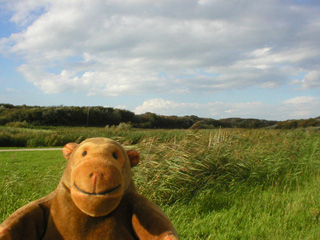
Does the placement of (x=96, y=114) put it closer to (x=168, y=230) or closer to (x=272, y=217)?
(x=272, y=217)

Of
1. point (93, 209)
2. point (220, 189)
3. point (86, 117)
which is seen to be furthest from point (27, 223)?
point (86, 117)

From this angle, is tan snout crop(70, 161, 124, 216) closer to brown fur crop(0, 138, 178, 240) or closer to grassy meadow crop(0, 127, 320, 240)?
brown fur crop(0, 138, 178, 240)

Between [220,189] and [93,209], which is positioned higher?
[93,209]

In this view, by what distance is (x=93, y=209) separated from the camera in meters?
1.54

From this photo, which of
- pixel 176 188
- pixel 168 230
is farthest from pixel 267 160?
pixel 168 230

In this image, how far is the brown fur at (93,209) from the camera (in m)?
1.55

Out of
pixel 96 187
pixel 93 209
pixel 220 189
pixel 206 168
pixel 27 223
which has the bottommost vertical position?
pixel 220 189

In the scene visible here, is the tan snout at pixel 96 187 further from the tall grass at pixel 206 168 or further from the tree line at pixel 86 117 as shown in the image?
the tree line at pixel 86 117

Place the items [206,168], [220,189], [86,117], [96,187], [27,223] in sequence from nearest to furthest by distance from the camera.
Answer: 1. [96,187]
2. [27,223]
3. [220,189]
4. [206,168]
5. [86,117]

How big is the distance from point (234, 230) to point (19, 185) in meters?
3.58

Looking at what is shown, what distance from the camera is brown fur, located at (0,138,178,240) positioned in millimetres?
1547

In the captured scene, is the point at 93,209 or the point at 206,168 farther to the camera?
the point at 206,168

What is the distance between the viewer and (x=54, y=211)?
175 cm

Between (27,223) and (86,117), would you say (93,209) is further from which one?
(86,117)
